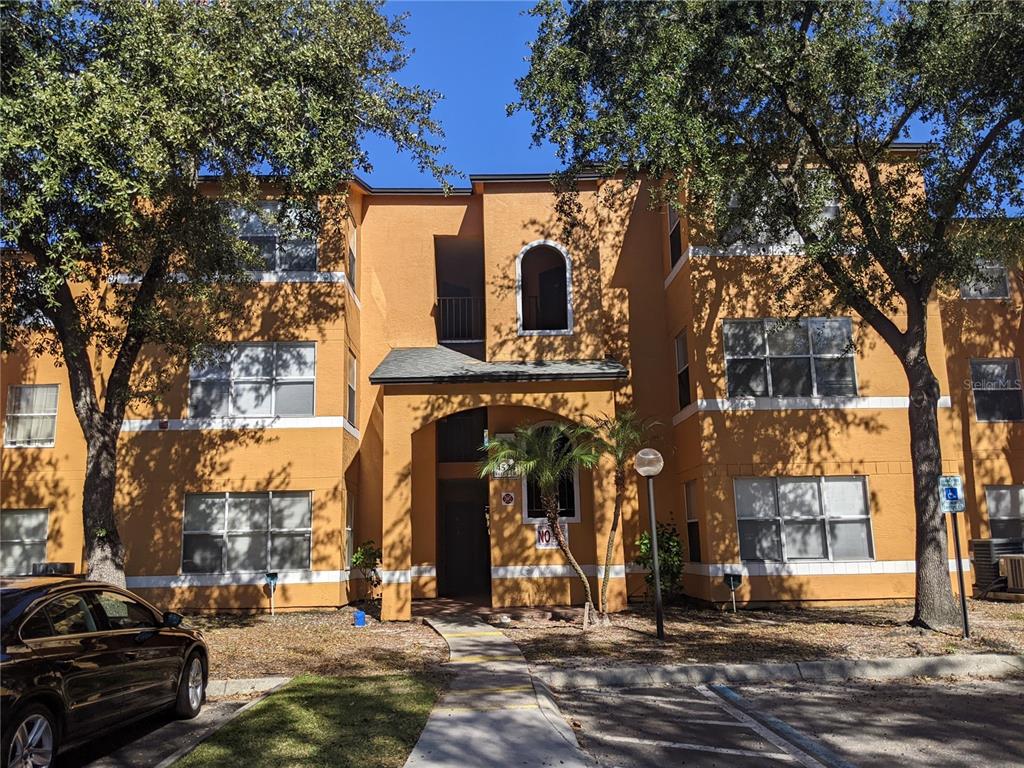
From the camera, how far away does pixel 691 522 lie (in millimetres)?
17031

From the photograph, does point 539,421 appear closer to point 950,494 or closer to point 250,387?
point 250,387

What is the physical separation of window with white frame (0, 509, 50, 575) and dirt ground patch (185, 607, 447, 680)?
415cm

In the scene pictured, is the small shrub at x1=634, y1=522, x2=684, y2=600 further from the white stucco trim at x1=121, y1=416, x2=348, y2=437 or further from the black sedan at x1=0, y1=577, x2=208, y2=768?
the black sedan at x1=0, y1=577, x2=208, y2=768

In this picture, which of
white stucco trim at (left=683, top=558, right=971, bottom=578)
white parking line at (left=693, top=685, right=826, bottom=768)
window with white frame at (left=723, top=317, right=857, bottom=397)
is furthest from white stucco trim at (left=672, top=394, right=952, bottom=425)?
white parking line at (left=693, top=685, right=826, bottom=768)

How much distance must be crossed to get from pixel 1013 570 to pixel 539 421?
9981 millimetres

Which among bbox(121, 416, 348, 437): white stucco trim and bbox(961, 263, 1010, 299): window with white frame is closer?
bbox(121, 416, 348, 437): white stucco trim

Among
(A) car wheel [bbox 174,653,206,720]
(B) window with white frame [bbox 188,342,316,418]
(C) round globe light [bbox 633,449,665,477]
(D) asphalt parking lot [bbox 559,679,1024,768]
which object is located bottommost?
(D) asphalt parking lot [bbox 559,679,1024,768]

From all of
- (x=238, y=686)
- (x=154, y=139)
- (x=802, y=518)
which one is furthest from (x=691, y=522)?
(x=154, y=139)

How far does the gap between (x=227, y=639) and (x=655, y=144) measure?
33.9 ft

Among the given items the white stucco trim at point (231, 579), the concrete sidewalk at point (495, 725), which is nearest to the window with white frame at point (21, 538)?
the white stucco trim at point (231, 579)

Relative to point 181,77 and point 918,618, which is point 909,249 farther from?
point 181,77

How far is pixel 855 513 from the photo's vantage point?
16.0 m

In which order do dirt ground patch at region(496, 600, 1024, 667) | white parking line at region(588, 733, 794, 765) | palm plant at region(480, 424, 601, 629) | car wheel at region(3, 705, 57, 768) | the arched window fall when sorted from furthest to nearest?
the arched window < palm plant at region(480, 424, 601, 629) < dirt ground patch at region(496, 600, 1024, 667) < white parking line at region(588, 733, 794, 765) < car wheel at region(3, 705, 57, 768)

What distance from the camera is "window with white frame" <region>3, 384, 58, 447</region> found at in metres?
17.1
